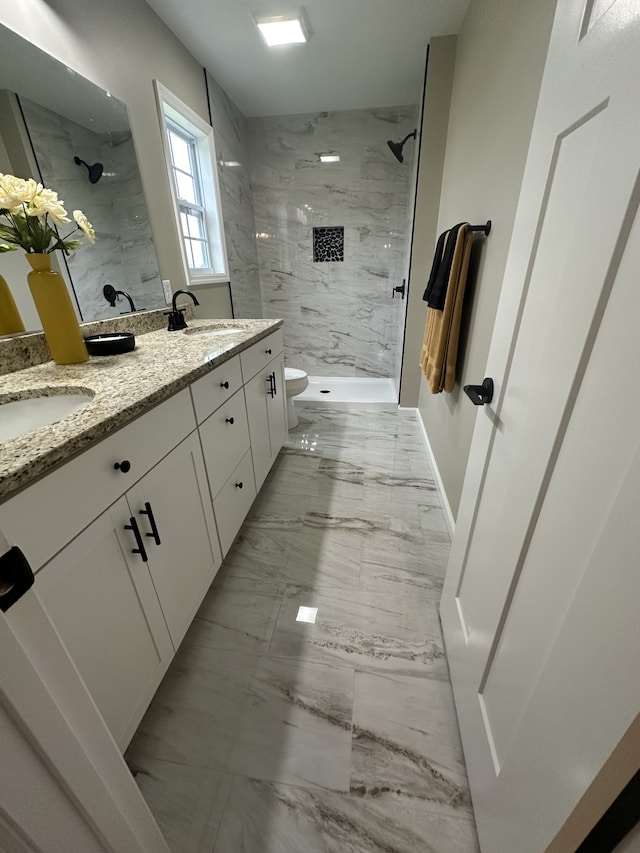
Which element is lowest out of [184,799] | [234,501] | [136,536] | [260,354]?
[184,799]

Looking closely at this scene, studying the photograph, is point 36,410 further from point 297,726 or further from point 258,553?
point 297,726

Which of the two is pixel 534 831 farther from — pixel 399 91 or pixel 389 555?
pixel 399 91

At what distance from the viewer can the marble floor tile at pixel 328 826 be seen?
0.81 meters

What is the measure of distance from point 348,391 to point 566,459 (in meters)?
3.14

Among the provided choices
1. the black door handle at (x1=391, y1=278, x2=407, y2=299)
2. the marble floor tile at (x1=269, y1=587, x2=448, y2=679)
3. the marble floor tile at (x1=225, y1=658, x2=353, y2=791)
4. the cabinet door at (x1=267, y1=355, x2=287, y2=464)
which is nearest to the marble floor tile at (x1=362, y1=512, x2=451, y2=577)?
the marble floor tile at (x1=269, y1=587, x2=448, y2=679)

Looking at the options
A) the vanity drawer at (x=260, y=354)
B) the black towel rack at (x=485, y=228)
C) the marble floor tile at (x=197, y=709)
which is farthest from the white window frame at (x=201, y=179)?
the marble floor tile at (x=197, y=709)

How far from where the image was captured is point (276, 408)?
2.20 meters

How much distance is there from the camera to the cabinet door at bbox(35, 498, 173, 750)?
69 cm

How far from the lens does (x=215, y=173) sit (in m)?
2.45

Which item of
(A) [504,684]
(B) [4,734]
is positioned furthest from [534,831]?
(B) [4,734]

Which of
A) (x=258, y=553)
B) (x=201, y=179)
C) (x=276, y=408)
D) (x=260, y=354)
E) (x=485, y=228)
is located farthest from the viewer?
(x=201, y=179)

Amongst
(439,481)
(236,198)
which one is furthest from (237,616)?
(236,198)

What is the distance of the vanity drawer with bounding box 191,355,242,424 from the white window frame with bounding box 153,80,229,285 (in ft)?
3.63

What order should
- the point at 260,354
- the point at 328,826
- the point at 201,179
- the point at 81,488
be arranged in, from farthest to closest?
the point at 201,179, the point at 260,354, the point at 328,826, the point at 81,488
